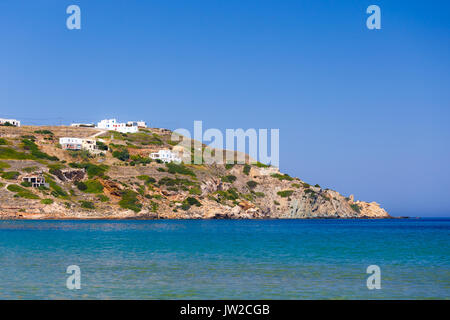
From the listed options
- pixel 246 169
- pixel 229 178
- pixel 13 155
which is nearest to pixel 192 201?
pixel 229 178

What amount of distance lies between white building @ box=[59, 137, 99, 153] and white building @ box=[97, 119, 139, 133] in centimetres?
3794

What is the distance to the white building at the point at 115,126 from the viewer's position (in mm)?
177250

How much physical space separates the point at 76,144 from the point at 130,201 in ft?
132

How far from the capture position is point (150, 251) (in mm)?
36531

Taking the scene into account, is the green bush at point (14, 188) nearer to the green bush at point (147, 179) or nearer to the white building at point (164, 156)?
the green bush at point (147, 179)

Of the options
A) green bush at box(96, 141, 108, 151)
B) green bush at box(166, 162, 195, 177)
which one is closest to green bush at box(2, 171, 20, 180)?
green bush at box(166, 162, 195, 177)

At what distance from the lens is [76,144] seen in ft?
450

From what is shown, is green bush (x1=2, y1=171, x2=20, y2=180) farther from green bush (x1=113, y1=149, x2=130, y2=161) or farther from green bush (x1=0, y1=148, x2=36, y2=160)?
green bush (x1=113, y1=149, x2=130, y2=161)

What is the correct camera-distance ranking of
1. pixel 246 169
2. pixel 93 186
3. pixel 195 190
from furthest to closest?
pixel 246 169, pixel 195 190, pixel 93 186

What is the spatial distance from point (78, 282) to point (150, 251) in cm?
1568

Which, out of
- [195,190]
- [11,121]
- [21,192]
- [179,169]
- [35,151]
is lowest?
[195,190]

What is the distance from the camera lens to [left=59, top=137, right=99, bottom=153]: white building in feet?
445

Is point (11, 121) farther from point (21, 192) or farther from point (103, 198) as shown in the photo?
→ point (21, 192)
